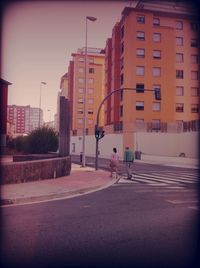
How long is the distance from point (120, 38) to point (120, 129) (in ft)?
46.9

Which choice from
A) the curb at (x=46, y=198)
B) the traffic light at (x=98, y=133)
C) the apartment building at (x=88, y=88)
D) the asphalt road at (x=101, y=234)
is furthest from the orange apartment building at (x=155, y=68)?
the asphalt road at (x=101, y=234)

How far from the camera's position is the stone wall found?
1195 centimetres

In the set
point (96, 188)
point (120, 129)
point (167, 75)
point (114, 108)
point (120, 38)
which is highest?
point (120, 38)

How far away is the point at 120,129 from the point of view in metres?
45.5

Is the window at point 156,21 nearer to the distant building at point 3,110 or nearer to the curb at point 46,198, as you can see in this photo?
the distant building at point 3,110

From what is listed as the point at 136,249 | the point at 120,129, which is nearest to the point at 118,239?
the point at 136,249

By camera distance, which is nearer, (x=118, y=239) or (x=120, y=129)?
(x=118, y=239)

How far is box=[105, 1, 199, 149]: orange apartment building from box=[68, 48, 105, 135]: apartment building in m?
25.0

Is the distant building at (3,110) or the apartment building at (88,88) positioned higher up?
the apartment building at (88,88)

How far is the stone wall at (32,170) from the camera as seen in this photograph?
1195 centimetres

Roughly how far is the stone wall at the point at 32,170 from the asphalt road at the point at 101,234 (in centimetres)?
348

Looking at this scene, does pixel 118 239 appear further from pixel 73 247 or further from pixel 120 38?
pixel 120 38

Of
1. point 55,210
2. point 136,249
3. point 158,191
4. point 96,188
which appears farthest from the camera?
point 96,188

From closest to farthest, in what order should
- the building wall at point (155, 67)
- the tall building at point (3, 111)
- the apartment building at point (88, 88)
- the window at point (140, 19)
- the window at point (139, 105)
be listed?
the tall building at point (3, 111)
the window at point (140, 19)
the building wall at point (155, 67)
the window at point (139, 105)
the apartment building at point (88, 88)
